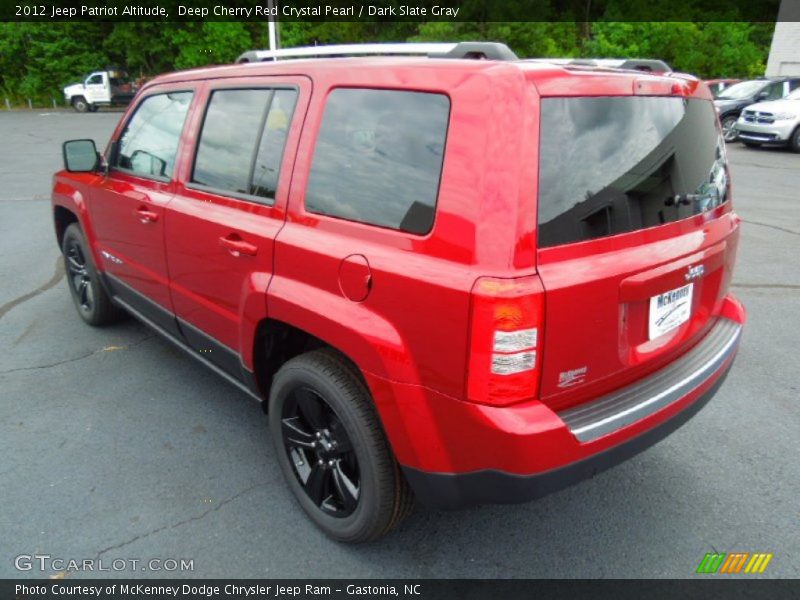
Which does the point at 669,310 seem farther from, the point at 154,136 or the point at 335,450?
the point at 154,136

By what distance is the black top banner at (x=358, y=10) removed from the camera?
33.2 m

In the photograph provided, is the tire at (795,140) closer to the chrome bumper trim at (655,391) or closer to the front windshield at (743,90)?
the front windshield at (743,90)

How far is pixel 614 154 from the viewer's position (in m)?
1.98

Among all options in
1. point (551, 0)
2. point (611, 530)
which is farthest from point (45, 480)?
point (551, 0)

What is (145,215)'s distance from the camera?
10.7 ft

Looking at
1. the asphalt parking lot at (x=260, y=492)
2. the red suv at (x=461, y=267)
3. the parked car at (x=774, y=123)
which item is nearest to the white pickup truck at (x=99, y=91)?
the parked car at (x=774, y=123)

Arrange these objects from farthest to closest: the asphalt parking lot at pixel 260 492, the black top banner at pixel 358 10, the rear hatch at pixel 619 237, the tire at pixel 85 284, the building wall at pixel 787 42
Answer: the black top banner at pixel 358 10, the building wall at pixel 787 42, the tire at pixel 85 284, the asphalt parking lot at pixel 260 492, the rear hatch at pixel 619 237

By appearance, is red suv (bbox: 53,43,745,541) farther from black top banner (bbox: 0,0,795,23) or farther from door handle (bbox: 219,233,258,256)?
black top banner (bbox: 0,0,795,23)

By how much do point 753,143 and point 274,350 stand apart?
1752 centimetres

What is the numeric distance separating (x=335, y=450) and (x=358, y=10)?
37.7 m

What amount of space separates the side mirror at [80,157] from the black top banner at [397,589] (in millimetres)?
2587

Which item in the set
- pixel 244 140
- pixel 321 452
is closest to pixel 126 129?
pixel 244 140

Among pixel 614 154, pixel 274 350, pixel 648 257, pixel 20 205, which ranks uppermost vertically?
pixel 614 154

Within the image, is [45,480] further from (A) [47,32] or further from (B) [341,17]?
(A) [47,32]
